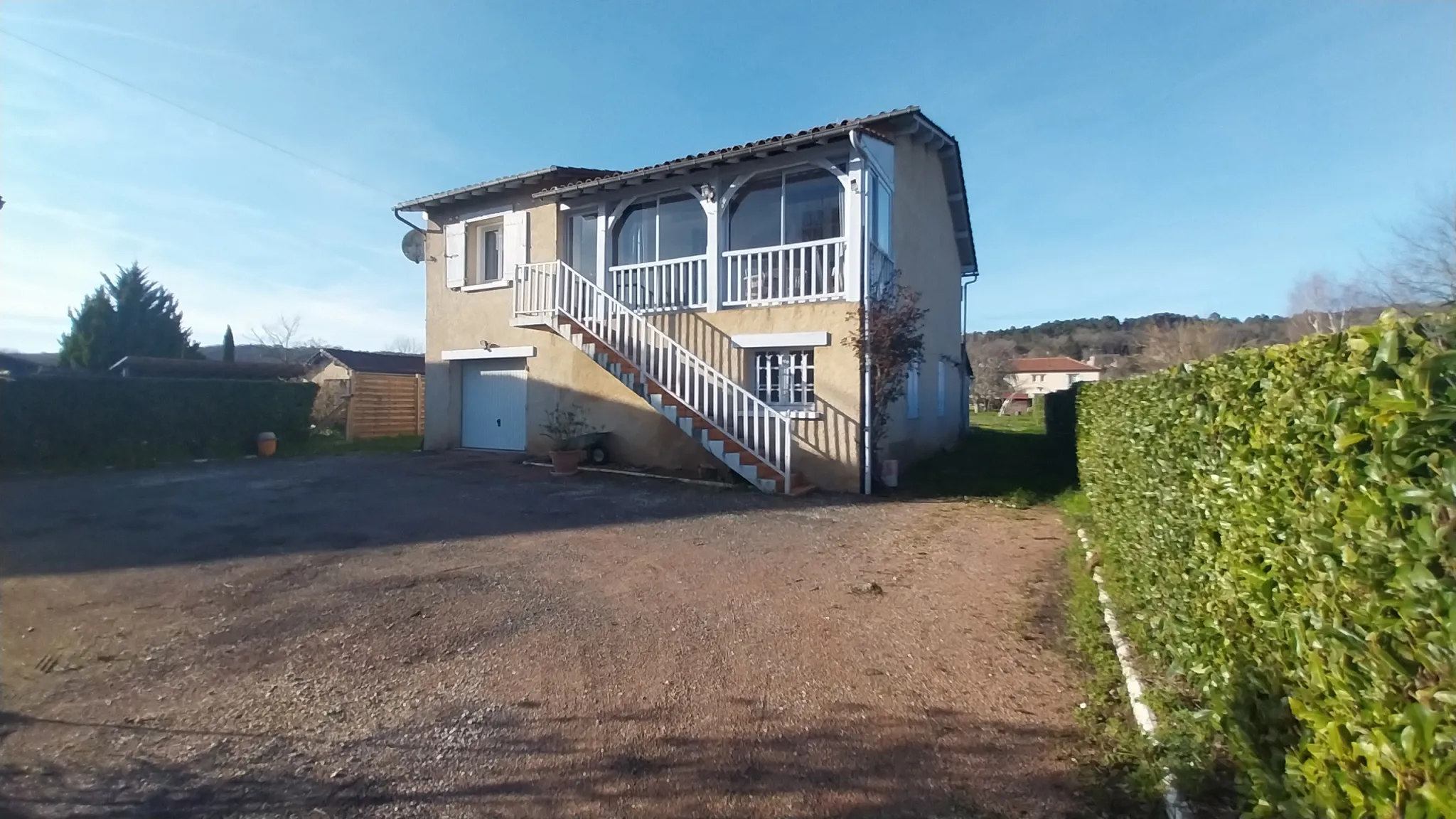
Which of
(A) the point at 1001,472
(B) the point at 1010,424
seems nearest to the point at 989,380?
(B) the point at 1010,424

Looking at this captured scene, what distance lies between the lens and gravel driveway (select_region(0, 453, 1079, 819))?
302 cm

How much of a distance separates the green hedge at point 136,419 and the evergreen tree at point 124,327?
22408 mm

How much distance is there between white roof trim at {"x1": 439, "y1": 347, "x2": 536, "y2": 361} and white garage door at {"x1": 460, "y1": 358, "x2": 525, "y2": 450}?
22 cm

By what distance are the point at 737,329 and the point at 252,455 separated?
11.5 m

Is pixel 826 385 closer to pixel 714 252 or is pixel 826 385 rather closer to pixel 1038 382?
pixel 714 252

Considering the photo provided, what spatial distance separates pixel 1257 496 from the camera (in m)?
2.52

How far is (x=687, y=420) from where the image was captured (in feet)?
36.1

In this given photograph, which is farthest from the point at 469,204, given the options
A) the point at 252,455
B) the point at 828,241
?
the point at 828,241

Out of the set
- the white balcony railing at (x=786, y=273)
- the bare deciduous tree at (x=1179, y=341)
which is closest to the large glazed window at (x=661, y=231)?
the white balcony railing at (x=786, y=273)

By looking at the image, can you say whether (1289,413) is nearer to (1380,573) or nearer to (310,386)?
(1380,573)

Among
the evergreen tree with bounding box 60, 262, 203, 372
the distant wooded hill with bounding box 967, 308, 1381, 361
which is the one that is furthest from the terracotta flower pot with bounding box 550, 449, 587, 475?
the evergreen tree with bounding box 60, 262, 203, 372

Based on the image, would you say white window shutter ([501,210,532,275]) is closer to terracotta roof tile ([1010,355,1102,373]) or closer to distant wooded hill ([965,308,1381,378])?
distant wooded hill ([965,308,1381,378])

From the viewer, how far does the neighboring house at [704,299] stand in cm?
1080

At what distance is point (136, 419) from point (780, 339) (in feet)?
42.1
